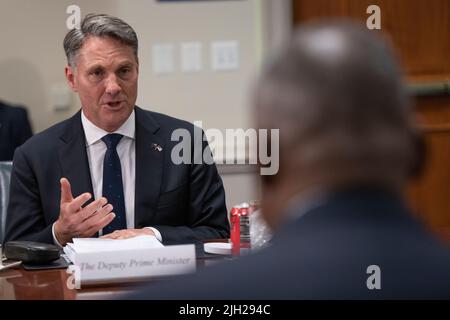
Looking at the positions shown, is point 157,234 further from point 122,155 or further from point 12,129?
point 12,129

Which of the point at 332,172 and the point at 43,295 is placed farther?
the point at 43,295

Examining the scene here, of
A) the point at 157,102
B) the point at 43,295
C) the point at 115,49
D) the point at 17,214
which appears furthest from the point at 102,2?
the point at 43,295

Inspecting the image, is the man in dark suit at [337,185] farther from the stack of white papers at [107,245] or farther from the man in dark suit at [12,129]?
the man in dark suit at [12,129]

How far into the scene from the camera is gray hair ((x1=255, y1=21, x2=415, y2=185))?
2.55 feet

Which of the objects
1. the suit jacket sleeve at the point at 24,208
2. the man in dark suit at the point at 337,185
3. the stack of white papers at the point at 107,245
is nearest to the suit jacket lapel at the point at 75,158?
the suit jacket sleeve at the point at 24,208

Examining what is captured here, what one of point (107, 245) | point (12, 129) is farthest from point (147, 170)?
point (12, 129)

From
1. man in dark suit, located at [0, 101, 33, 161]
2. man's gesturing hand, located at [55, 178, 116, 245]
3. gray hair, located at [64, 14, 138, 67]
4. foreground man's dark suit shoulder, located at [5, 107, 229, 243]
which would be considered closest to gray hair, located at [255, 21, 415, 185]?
man's gesturing hand, located at [55, 178, 116, 245]

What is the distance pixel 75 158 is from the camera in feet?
8.36

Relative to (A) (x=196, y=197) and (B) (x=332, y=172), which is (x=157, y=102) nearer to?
(A) (x=196, y=197)

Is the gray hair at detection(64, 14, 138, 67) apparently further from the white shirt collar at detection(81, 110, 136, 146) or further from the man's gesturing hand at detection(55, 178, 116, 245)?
the man's gesturing hand at detection(55, 178, 116, 245)

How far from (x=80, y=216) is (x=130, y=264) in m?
0.46

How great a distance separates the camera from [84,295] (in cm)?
170

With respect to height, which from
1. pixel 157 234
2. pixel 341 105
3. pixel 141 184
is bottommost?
pixel 157 234
